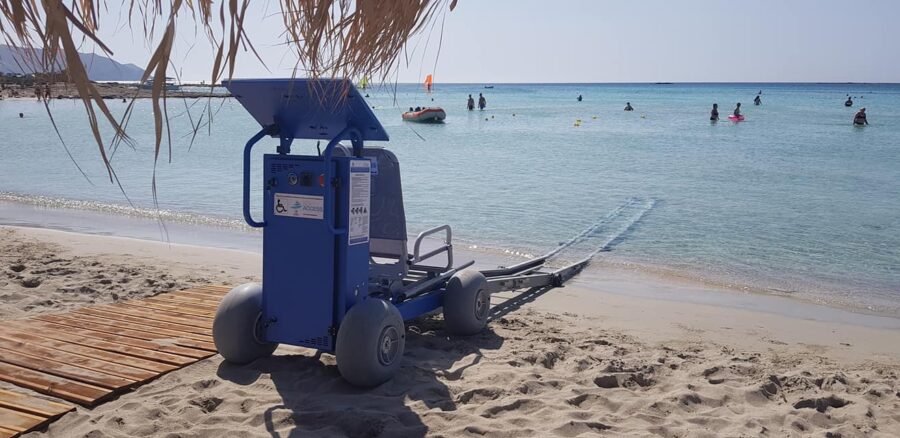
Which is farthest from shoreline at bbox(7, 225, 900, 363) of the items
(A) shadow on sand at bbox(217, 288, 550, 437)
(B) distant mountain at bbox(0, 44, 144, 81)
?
(B) distant mountain at bbox(0, 44, 144, 81)

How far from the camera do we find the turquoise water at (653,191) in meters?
10.0

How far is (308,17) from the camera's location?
2334 millimetres

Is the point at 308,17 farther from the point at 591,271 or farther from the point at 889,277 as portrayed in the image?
the point at 889,277

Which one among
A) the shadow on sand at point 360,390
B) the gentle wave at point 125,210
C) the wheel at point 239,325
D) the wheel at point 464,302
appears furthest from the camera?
the gentle wave at point 125,210

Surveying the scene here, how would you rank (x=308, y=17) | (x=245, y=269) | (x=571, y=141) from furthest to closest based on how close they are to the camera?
(x=571, y=141) < (x=245, y=269) < (x=308, y=17)

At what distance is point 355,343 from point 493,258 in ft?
19.7

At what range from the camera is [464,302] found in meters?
5.33

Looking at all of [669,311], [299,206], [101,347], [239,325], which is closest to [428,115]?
[669,311]

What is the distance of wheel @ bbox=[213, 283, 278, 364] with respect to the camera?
4449 millimetres

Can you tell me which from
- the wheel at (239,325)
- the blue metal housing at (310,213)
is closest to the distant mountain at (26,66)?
the blue metal housing at (310,213)

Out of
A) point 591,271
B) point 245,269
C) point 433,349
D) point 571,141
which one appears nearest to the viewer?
point 433,349

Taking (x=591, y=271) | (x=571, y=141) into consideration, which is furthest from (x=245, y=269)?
(x=571, y=141)

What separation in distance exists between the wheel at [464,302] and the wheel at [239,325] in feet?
4.49

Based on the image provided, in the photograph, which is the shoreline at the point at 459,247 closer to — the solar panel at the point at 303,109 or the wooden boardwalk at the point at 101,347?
the wooden boardwalk at the point at 101,347
